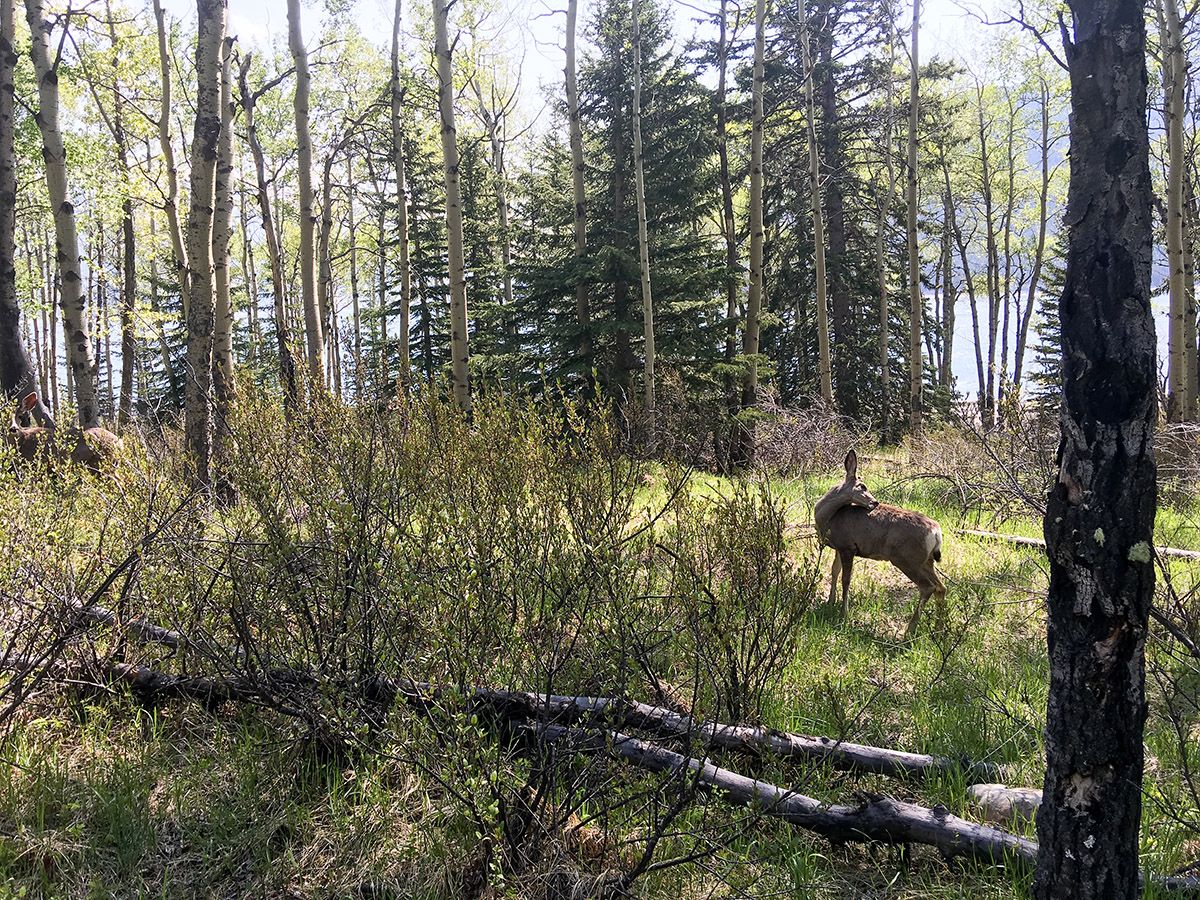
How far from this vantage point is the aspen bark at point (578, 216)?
13.3 metres

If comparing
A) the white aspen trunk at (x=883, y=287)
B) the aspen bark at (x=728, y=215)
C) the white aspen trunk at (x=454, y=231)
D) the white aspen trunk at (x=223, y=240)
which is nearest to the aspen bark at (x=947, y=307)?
the white aspen trunk at (x=883, y=287)

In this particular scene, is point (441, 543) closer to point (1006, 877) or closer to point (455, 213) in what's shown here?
point (1006, 877)

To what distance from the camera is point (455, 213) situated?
1216 centimetres

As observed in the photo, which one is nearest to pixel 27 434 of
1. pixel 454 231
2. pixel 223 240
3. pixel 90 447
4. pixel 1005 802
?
pixel 90 447

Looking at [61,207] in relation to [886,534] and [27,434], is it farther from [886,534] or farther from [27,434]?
[886,534]

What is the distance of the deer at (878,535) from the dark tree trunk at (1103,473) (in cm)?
306

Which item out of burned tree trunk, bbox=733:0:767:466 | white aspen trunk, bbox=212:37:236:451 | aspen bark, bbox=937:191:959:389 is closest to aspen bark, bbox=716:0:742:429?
burned tree trunk, bbox=733:0:767:466

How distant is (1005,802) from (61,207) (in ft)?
41.4

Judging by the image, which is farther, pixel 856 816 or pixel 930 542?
pixel 930 542

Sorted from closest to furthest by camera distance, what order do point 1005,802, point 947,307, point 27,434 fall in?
1. point 1005,802
2. point 27,434
3. point 947,307

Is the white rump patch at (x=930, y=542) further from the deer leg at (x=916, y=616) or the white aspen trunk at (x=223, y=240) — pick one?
the white aspen trunk at (x=223, y=240)

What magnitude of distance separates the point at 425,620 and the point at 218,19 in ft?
25.6

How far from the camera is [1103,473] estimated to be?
1882 mm

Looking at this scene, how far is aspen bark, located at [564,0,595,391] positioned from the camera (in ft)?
43.8
